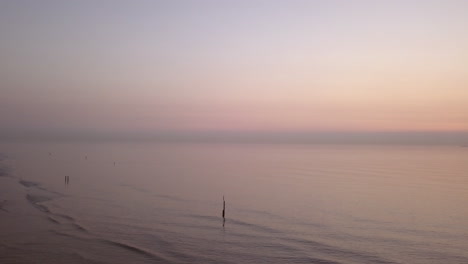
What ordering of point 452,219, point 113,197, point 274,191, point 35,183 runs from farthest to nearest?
point 35,183 → point 274,191 → point 113,197 → point 452,219

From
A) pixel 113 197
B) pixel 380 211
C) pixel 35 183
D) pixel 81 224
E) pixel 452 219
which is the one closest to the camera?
pixel 81 224

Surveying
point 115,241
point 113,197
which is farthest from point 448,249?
point 113,197

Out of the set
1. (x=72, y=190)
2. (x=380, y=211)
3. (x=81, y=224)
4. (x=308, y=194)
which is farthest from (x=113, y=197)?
(x=380, y=211)

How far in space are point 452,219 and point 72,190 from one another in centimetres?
5652

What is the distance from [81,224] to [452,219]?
4148cm

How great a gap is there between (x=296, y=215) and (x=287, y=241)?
1310cm

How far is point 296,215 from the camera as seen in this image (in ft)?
165

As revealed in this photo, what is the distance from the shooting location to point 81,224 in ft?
142

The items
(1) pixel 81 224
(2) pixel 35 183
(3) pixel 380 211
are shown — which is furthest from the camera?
(2) pixel 35 183

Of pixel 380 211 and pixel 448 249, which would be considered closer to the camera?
pixel 448 249

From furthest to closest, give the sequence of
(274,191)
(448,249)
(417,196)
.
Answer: (274,191) < (417,196) < (448,249)

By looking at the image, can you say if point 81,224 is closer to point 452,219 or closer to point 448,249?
point 448,249

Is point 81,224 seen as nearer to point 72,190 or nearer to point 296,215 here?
point 296,215

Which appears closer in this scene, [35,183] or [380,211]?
[380,211]
